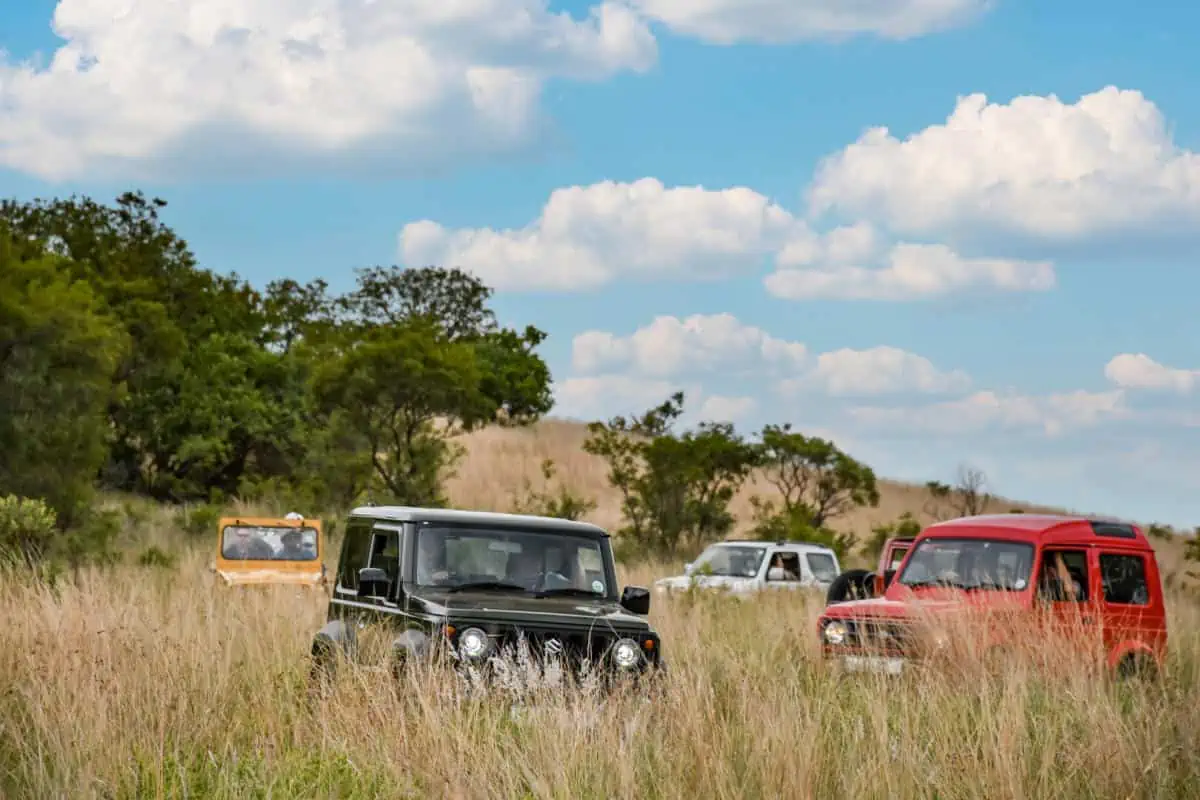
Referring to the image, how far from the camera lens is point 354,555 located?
11.8 m

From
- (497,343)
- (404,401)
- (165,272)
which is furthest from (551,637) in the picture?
(497,343)

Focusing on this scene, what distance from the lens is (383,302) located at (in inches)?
3056

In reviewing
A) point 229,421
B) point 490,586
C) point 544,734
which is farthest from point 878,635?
point 229,421

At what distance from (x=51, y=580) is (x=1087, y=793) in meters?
13.3

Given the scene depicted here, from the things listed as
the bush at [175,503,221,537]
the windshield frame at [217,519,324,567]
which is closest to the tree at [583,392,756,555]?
the bush at [175,503,221,537]

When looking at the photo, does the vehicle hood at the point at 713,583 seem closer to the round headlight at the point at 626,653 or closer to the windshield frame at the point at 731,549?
the windshield frame at the point at 731,549

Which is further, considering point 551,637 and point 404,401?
point 404,401

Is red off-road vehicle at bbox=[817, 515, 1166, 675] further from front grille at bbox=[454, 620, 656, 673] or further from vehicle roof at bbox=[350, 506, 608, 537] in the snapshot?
front grille at bbox=[454, 620, 656, 673]

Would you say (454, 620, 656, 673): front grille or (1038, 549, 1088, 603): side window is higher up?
(1038, 549, 1088, 603): side window

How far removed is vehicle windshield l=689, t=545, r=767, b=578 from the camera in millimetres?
22281

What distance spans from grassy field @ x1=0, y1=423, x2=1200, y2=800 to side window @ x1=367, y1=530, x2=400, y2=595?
0.88m

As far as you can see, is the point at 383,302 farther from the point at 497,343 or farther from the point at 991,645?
the point at 991,645

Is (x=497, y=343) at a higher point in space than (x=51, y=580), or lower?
higher

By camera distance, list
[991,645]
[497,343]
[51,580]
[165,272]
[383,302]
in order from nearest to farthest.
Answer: [991,645] < [51,580] < [165,272] < [497,343] < [383,302]
